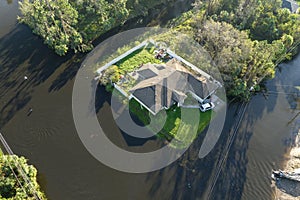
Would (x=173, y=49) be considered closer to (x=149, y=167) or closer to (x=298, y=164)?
(x=149, y=167)

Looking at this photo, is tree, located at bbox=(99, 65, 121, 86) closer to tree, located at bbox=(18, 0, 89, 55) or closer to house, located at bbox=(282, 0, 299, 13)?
tree, located at bbox=(18, 0, 89, 55)

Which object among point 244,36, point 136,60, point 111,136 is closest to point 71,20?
point 136,60

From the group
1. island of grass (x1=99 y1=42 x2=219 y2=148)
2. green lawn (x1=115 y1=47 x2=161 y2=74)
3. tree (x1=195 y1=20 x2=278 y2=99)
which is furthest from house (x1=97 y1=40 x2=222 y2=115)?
tree (x1=195 y1=20 x2=278 y2=99)

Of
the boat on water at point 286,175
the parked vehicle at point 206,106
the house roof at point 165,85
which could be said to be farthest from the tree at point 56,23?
the boat on water at point 286,175

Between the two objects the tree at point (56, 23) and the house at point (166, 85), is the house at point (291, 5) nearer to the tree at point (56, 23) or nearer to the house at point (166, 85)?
the house at point (166, 85)

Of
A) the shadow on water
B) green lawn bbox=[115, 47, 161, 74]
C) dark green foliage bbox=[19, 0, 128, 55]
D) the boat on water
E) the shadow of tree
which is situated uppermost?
dark green foliage bbox=[19, 0, 128, 55]

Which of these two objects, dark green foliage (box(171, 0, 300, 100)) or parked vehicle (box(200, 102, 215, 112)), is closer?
parked vehicle (box(200, 102, 215, 112))
